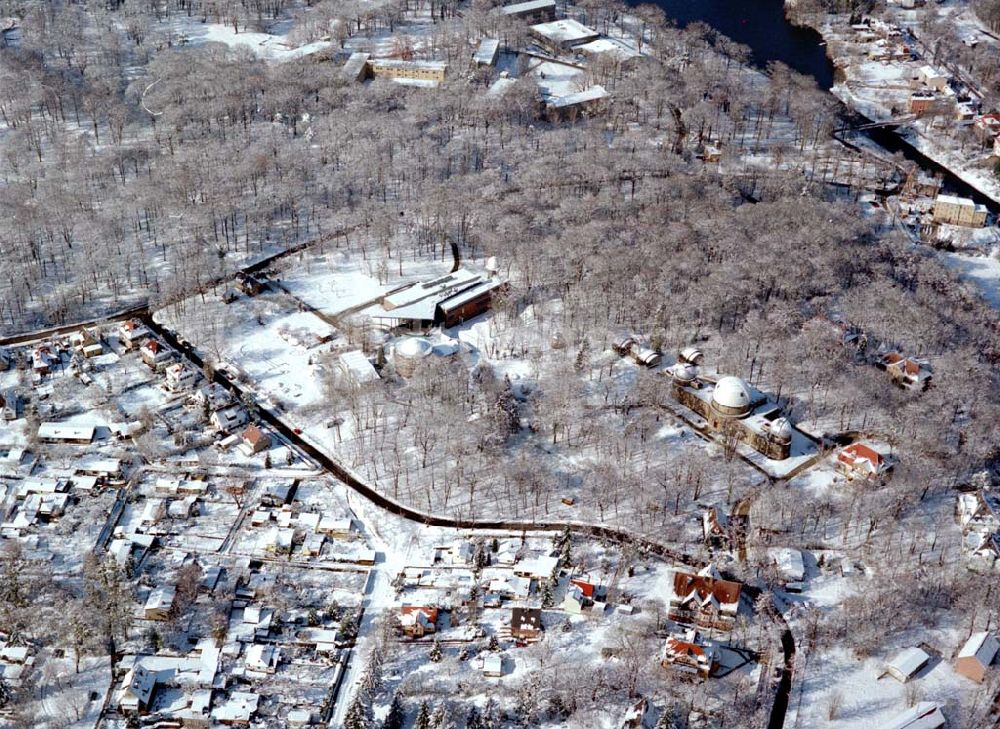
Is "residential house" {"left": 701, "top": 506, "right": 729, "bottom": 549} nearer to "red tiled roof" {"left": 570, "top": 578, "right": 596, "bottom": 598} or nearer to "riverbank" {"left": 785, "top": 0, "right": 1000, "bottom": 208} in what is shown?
"red tiled roof" {"left": 570, "top": 578, "right": 596, "bottom": 598}

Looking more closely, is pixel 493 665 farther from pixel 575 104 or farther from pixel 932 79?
pixel 932 79

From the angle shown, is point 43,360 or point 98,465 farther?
point 43,360

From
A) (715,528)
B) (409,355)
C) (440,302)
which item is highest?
(440,302)

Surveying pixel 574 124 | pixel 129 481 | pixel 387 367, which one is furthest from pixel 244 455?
pixel 574 124

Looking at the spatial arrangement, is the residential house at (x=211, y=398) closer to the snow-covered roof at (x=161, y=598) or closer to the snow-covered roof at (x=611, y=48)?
the snow-covered roof at (x=161, y=598)

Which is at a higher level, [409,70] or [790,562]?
[409,70]

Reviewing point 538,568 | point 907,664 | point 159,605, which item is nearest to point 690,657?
point 538,568

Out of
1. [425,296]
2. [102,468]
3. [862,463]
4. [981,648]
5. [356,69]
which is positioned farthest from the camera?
[356,69]

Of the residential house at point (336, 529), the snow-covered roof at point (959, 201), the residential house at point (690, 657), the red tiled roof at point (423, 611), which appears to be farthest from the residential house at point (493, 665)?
the snow-covered roof at point (959, 201)
